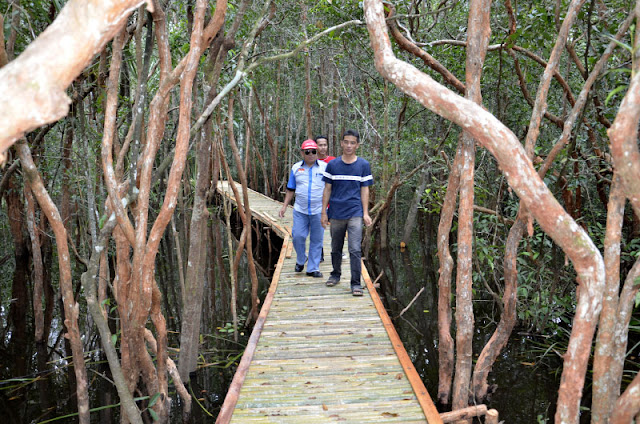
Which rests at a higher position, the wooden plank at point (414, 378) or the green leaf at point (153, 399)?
the wooden plank at point (414, 378)

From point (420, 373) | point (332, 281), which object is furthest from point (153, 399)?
point (420, 373)

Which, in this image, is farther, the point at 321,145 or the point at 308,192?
the point at 321,145

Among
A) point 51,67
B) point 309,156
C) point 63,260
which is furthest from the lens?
point 309,156

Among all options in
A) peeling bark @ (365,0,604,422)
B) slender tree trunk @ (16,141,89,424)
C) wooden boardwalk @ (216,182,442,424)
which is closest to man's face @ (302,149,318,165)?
wooden boardwalk @ (216,182,442,424)

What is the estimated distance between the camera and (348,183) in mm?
5121

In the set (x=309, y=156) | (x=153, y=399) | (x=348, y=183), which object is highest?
(x=309, y=156)

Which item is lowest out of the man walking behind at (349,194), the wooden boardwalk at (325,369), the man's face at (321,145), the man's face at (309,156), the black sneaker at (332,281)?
the wooden boardwalk at (325,369)

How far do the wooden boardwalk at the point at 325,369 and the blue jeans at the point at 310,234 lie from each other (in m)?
0.73

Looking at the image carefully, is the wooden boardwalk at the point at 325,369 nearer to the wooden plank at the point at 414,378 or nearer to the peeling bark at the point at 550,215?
the wooden plank at the point at 414,378

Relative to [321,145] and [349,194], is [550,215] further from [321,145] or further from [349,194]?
[321,145]

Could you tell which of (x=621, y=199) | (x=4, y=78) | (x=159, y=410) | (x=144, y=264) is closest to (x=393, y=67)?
(x=621, y=199)

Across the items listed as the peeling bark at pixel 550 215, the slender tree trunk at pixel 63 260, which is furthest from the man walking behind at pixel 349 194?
the peeling bark at pixel 550 215

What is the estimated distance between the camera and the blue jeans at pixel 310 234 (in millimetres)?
5988

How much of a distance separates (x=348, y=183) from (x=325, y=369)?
6.51 feet
